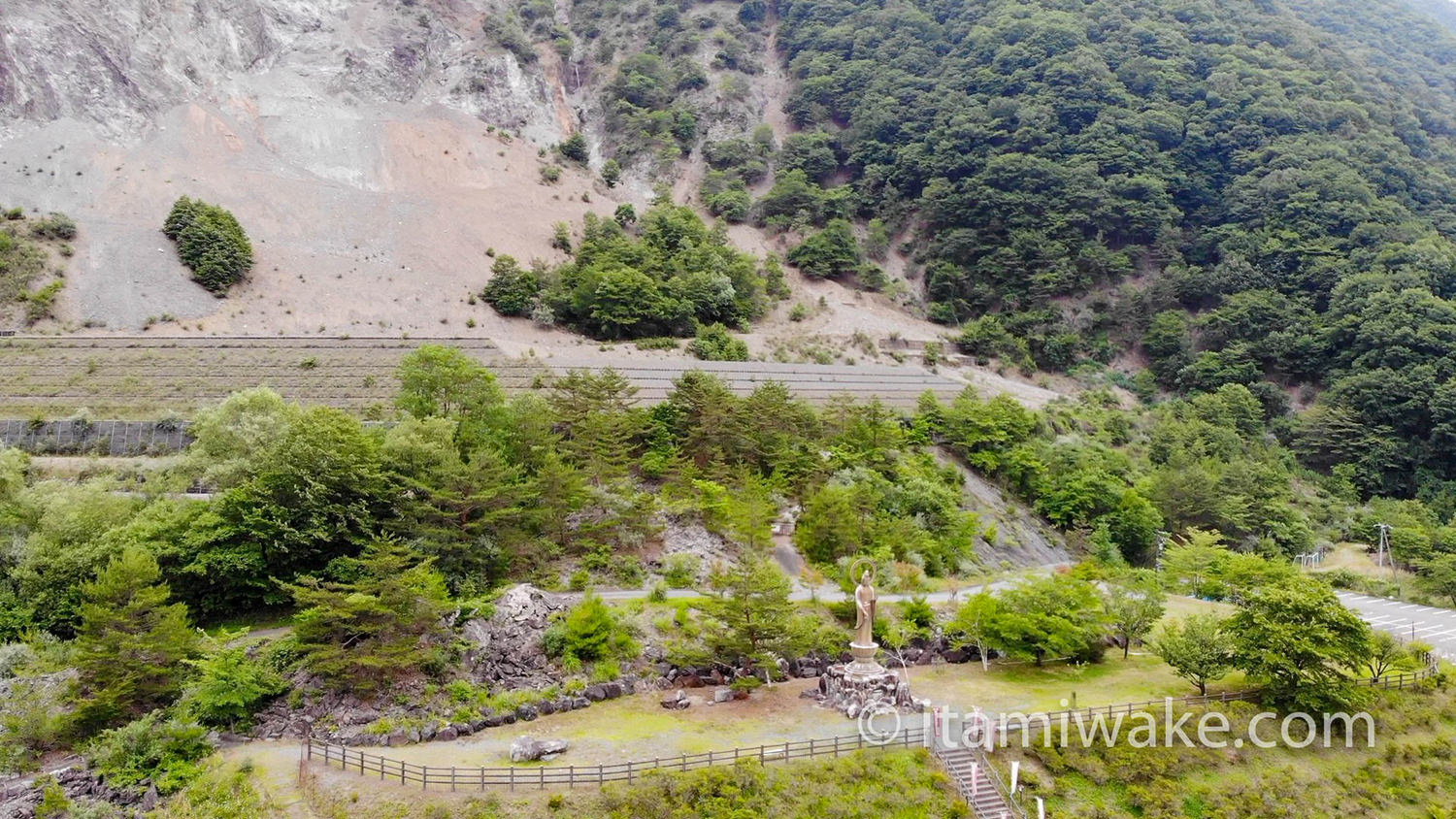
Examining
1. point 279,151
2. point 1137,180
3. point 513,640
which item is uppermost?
point 1137,180

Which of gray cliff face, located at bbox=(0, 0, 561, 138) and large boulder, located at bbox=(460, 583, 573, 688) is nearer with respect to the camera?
large boulder, located at bbox=(460, 583, 573, 688)

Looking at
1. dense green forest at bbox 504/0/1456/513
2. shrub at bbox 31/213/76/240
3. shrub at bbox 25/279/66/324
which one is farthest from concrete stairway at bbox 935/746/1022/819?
shrub at bbox 31/213/76/240

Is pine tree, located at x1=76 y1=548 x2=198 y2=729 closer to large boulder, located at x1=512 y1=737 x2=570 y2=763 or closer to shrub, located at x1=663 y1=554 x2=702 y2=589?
large boulder, located at x1=512 y1=737 x2=570 y2=763

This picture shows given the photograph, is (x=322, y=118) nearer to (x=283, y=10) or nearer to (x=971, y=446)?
(x=283, y=10)

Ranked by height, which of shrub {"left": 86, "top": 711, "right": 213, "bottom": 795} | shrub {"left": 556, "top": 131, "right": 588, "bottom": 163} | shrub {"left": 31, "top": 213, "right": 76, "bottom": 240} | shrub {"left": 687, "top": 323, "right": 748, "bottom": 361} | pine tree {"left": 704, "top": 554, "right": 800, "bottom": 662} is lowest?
shrub {"left": 86, "top": 711, "right": 213, "bottom": 795}

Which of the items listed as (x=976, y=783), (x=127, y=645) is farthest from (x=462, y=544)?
(x=976, y=783)

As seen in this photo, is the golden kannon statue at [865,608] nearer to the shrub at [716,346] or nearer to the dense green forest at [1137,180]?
the shrub at [716,346]

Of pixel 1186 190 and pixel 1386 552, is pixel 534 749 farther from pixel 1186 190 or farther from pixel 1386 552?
pixel 1186 190

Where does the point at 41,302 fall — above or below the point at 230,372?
above
